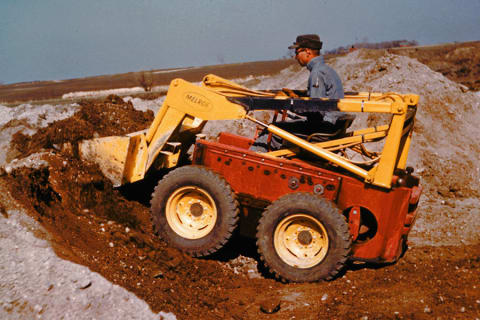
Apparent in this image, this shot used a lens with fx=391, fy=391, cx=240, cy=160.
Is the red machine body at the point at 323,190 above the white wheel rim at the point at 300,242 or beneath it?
above

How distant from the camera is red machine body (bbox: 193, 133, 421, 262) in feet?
14.0

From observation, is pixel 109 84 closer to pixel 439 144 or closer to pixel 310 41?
pixel 439 144

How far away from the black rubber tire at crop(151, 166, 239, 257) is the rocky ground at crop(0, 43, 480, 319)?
0.53 feet

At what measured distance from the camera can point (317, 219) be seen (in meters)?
4.16

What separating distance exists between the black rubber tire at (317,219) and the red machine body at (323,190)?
0.26 metres

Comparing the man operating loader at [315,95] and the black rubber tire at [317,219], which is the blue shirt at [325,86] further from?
the black rubber tire at [317,219]

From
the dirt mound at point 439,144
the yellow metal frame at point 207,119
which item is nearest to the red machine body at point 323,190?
the yellow metal frame at point 207,119

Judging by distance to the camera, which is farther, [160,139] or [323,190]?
[160,139]

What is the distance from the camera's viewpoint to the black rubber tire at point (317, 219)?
13.5 feet

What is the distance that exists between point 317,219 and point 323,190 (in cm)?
38

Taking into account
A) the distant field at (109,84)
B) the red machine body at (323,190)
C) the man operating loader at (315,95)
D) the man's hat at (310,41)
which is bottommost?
the distant field at (109,84)

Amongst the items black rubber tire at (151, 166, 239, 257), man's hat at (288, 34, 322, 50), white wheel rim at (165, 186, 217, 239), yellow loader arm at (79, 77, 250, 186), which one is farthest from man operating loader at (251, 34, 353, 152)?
white wheel rim at (165, 186, 217, 239)

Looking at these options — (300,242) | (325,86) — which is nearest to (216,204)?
(300,242)

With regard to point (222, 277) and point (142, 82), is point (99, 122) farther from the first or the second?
point (142, 82)
